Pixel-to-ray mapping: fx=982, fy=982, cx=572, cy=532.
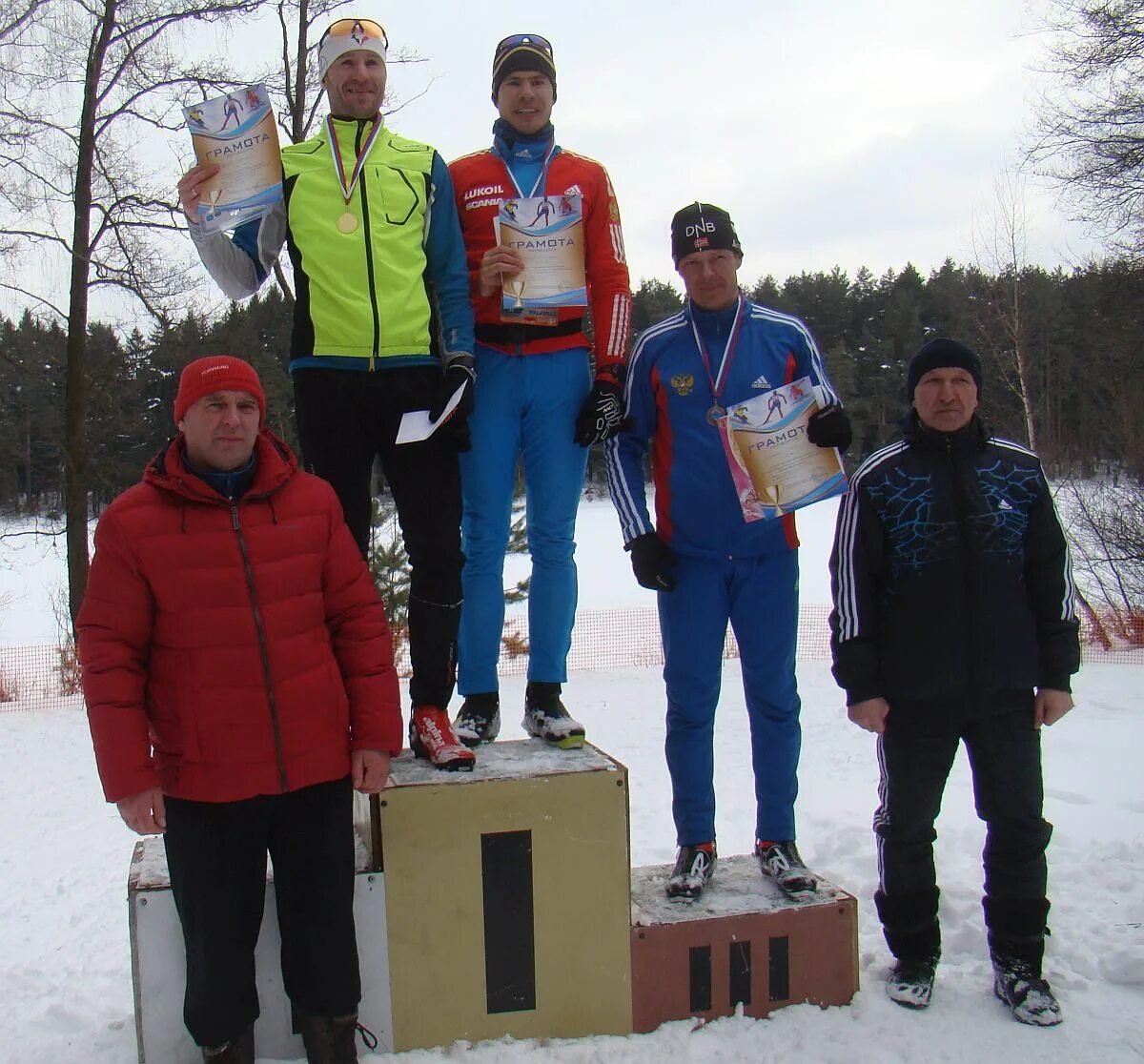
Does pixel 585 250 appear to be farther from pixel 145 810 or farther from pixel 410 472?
pixel 145 810

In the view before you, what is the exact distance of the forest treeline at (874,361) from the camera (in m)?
10.2

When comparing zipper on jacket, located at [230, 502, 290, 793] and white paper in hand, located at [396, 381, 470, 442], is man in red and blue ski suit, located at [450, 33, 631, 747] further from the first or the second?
zipper on jacket, located at [230, 502, 290, 793]

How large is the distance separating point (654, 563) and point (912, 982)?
1370mm

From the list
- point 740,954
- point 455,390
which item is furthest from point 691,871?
point 455,390

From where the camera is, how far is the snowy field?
8.38ft

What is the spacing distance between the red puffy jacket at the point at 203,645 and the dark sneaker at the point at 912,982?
1687mm

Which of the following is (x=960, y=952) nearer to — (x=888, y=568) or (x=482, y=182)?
(x=888, y=568)

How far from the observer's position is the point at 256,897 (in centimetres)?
227

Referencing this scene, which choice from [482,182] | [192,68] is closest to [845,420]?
[482,182]

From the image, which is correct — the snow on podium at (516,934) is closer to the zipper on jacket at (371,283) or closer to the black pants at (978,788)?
the black pants at (978,788)

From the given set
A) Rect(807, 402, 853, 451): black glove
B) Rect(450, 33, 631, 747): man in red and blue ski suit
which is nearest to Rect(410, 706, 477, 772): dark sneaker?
Rect(450, 33, 631, 747): man in red and blue ski suit

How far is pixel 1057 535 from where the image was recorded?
8.73 ft

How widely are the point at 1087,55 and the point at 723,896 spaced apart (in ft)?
32.4

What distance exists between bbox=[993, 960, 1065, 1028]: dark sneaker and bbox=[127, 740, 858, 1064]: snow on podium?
1.57ft
